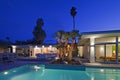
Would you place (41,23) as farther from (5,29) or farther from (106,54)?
(5,29)

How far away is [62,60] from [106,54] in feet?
15.4

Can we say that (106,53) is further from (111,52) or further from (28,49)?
(28,49)

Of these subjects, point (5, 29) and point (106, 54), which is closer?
point (106, 54)

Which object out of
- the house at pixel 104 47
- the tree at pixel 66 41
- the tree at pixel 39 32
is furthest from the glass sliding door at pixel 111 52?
the tree at pixel 39 32

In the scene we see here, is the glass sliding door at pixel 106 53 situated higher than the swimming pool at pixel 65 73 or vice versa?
the glass sliding door at pixel 106 53

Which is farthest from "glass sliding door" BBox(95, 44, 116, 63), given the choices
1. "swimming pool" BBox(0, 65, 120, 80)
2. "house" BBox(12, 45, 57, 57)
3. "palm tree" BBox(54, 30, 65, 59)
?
"house" BBox(12, 45, 57, 57)

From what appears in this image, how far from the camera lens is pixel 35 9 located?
55.3 m

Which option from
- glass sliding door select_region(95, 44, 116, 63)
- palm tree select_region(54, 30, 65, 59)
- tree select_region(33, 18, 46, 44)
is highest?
tree select_region(33, 18, 46, 44)

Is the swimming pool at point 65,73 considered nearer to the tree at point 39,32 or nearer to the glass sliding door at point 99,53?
the glass sliding door at point 99,53

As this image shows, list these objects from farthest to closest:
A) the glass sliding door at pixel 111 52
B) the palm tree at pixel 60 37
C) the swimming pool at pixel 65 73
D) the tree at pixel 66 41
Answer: the glass sliding door at pixel 111 52
the palm tree at pixel 60 37
the tree at pixel 66 41
the swimming pool at pixel 65 73

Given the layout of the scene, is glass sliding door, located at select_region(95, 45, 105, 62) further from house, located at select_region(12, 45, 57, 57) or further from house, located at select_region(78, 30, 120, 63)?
house, located at select_region(12, 45, 57, 57)

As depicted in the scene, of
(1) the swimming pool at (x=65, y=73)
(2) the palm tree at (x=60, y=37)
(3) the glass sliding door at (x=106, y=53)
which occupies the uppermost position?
(2) the palm tree at (x=60, y=37)

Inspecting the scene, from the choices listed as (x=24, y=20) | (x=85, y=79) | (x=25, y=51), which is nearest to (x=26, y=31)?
(x=24, y=20)

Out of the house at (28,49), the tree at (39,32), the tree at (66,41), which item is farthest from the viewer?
the tree at (39,32)
